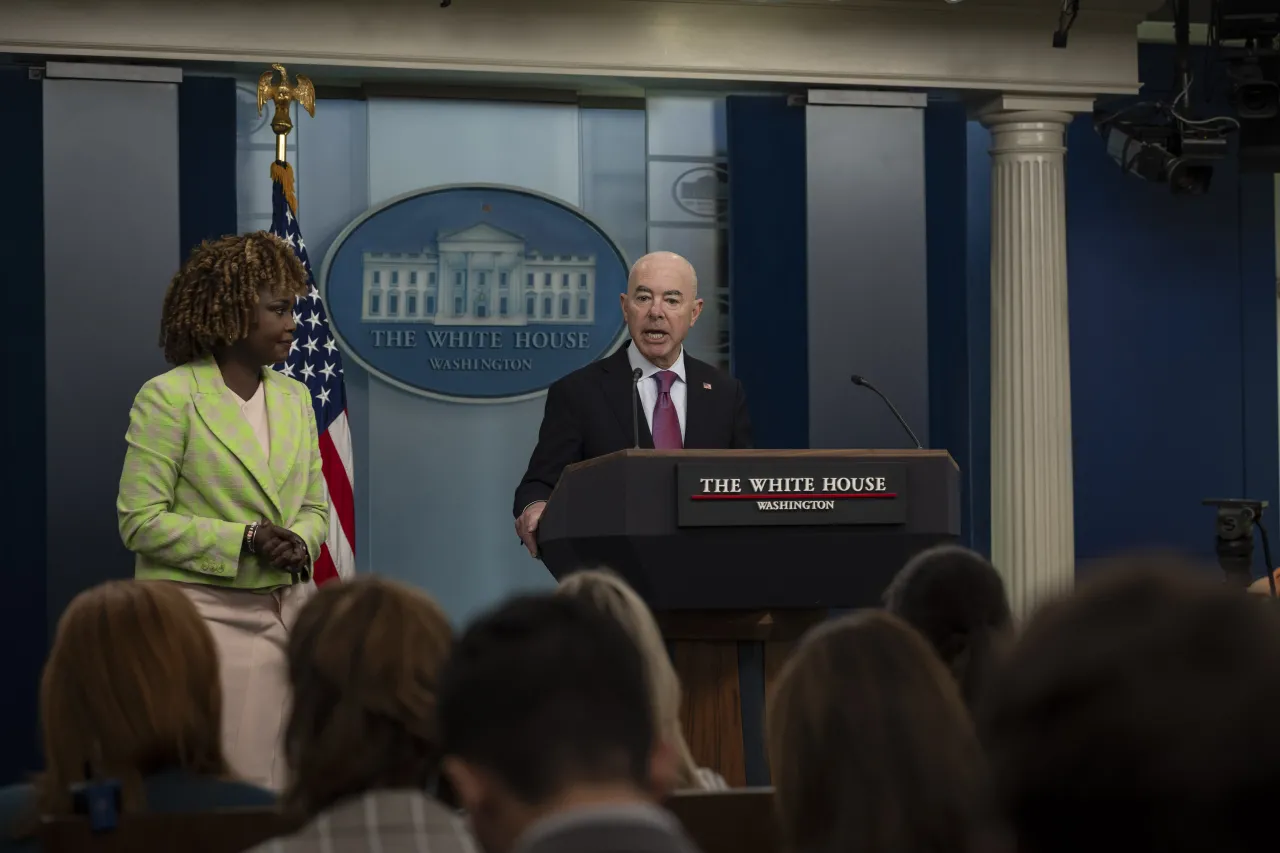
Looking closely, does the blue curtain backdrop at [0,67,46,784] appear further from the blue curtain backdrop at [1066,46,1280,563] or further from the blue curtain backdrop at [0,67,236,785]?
the blue curtain backdrop at [1066,46,1280,563]

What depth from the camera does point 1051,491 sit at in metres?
6.05

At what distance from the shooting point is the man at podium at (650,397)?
13.0 ft

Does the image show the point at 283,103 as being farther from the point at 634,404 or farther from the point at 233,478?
the point at 634,404

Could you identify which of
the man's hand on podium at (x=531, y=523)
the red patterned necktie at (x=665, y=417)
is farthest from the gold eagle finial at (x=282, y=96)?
the man's hand on podium at (x=531, y=523)

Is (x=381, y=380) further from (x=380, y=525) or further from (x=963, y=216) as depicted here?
(x=963, y=216)

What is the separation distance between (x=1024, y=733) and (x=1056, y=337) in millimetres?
5739

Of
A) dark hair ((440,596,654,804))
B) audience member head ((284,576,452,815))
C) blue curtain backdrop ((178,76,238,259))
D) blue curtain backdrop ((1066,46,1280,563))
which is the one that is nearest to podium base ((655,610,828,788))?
audience member head ((284,576,452,815))

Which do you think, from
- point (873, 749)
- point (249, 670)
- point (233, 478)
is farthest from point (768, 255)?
point (873, 749)

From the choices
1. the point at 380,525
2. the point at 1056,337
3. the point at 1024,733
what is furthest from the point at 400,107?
the point at 1024,733

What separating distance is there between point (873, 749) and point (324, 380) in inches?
155

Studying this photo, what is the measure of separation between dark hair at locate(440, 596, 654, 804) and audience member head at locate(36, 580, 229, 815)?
89 cm

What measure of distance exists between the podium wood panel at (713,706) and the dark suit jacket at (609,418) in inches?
36.6

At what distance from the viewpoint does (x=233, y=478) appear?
3.57 m

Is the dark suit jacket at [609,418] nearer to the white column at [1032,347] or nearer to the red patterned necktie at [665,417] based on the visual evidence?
the red patterned necktie at [665,417]
